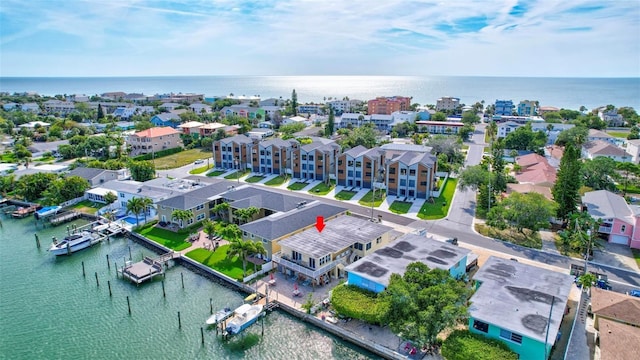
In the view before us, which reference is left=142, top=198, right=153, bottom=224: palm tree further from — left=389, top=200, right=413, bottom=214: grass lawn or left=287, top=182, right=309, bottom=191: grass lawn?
left=389, top=200, right=413, bottom=214: grass lawn

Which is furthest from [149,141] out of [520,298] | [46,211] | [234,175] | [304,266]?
[520,298]

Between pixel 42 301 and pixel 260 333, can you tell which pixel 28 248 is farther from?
pixel 260 333

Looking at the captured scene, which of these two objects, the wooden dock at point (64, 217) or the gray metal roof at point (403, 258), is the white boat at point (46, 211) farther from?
the gray metal roof at point (403, 258)

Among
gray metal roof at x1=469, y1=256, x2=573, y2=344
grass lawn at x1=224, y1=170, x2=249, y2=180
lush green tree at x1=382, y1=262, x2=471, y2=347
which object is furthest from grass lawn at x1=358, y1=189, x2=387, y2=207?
lush green tree at x1=382, y1=262, x2=471, y2=347

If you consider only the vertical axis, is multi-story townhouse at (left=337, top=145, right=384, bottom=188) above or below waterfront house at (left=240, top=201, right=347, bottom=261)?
above

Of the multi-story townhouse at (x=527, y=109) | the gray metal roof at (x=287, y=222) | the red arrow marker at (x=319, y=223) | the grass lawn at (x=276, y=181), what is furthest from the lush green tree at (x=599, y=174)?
the multi-story townhouse at (x=527, y=109)

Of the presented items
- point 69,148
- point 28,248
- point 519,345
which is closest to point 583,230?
point 519,345
